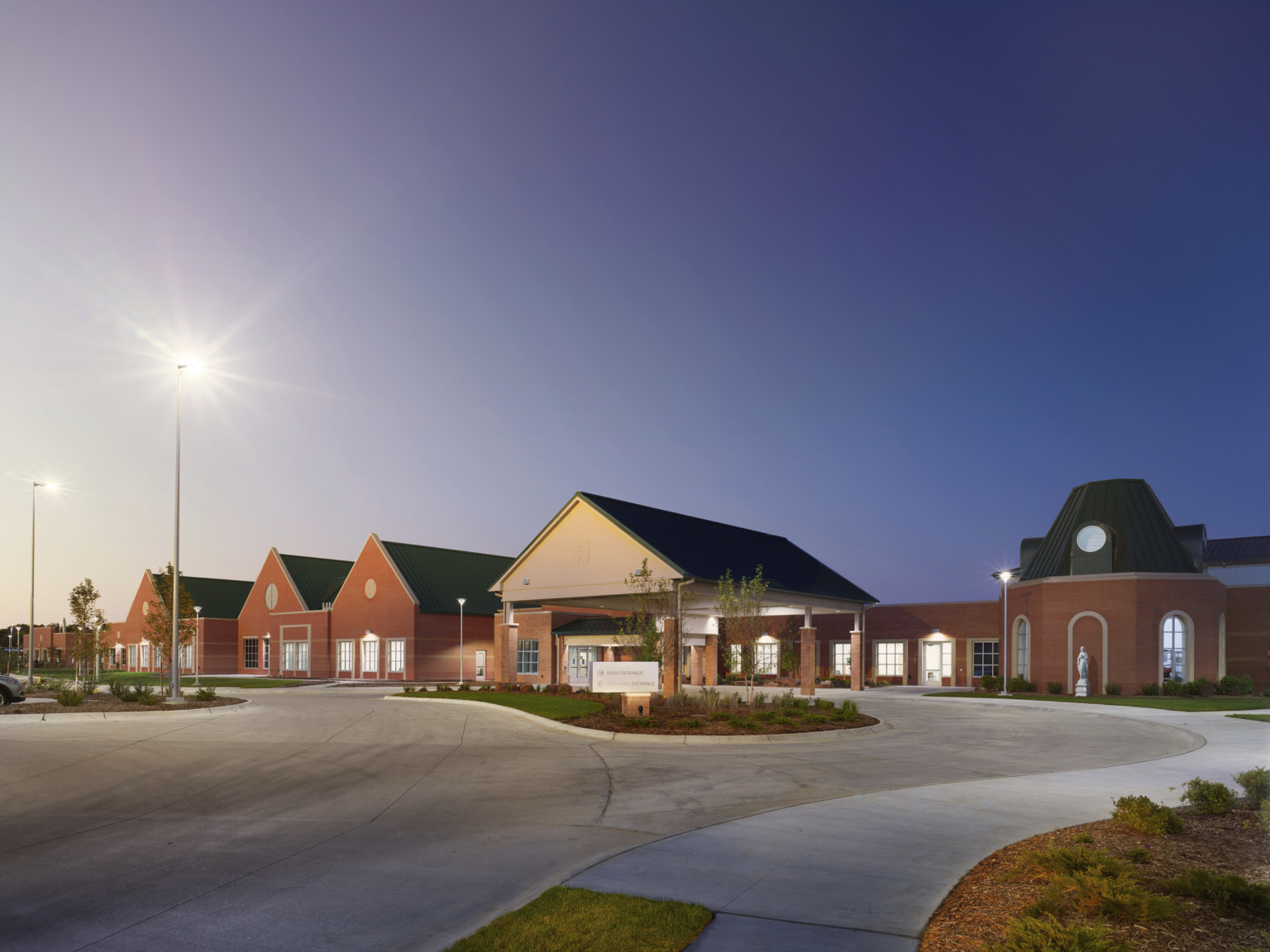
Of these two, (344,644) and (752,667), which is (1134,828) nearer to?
(752,667)

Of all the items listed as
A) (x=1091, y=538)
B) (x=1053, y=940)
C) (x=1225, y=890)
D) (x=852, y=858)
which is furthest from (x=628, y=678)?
(x=1091, y=538)

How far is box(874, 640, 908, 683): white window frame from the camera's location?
51.7 metres

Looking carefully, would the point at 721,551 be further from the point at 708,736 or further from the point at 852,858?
the point at 852,858

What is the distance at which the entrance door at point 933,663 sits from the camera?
166 ft

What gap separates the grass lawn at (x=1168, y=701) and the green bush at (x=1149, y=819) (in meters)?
24.7

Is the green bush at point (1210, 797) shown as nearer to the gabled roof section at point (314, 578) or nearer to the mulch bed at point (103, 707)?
the mulch bed at point (103, 707)

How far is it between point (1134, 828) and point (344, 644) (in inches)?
2307

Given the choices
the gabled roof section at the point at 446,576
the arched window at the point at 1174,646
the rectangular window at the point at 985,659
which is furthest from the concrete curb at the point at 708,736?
the gabled roof section at the point at 446,576

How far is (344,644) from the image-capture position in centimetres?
6247

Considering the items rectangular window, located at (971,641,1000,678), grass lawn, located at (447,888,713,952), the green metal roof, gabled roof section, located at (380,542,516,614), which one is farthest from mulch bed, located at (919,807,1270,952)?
the green metal roof

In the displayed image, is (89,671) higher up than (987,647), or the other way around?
(987,647)

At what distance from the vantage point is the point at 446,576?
2448 inches

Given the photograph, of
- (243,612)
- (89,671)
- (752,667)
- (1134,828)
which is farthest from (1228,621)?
(89,671)

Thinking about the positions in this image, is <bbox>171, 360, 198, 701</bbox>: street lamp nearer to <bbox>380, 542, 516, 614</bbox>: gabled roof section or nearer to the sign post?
the sign post
